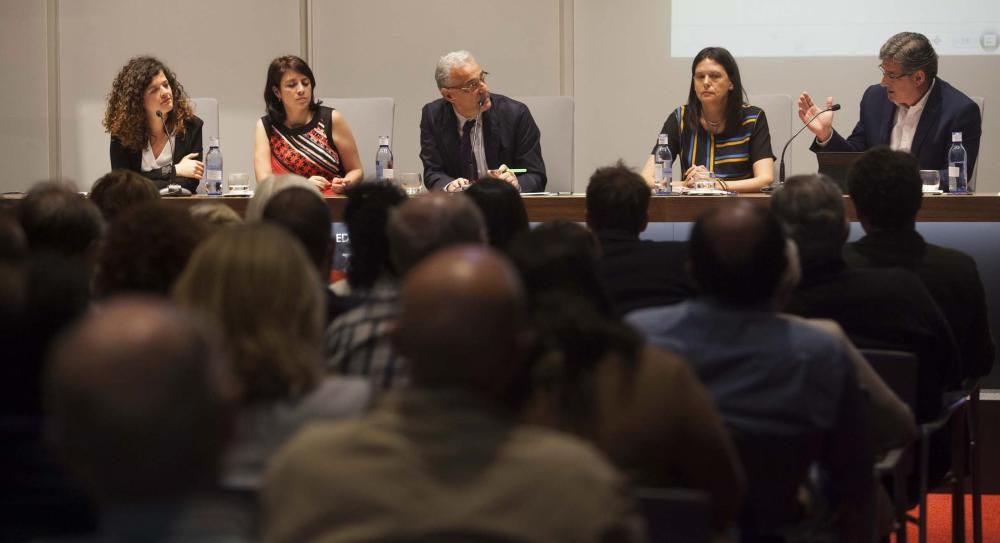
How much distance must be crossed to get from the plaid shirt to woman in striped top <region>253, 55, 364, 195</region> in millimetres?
3320

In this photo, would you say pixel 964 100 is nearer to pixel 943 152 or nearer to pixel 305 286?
pixel 943 152

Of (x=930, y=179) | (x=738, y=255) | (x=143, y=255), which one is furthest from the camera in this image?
(x=930, y=179)

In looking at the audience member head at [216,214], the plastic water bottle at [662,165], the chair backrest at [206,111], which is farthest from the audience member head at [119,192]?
the chair backrest at [206,111]

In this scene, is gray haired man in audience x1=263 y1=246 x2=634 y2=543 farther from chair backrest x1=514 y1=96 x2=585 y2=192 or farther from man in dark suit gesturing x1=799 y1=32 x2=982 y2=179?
chair backrest x1=514 y1=96 x2=585 y2=192

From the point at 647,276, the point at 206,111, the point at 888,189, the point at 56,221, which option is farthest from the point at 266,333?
the point at 206,111

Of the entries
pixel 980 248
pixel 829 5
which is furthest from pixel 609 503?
pixel 829 5

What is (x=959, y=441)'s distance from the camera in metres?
3.41

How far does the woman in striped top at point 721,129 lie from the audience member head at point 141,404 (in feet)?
14.1

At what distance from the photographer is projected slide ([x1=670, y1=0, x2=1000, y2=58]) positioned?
695 centimetres

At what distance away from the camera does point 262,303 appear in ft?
6.07

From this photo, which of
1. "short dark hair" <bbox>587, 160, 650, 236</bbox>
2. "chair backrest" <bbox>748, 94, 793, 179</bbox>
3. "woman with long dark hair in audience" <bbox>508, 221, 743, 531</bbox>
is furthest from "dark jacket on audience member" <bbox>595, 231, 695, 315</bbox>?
"chair backrest" <bbox>748, 94, 793, 179</bbox>

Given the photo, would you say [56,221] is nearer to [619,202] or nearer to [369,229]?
[369,229]

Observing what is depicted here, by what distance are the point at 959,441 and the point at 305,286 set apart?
220 centimetres

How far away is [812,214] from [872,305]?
0.27 m
